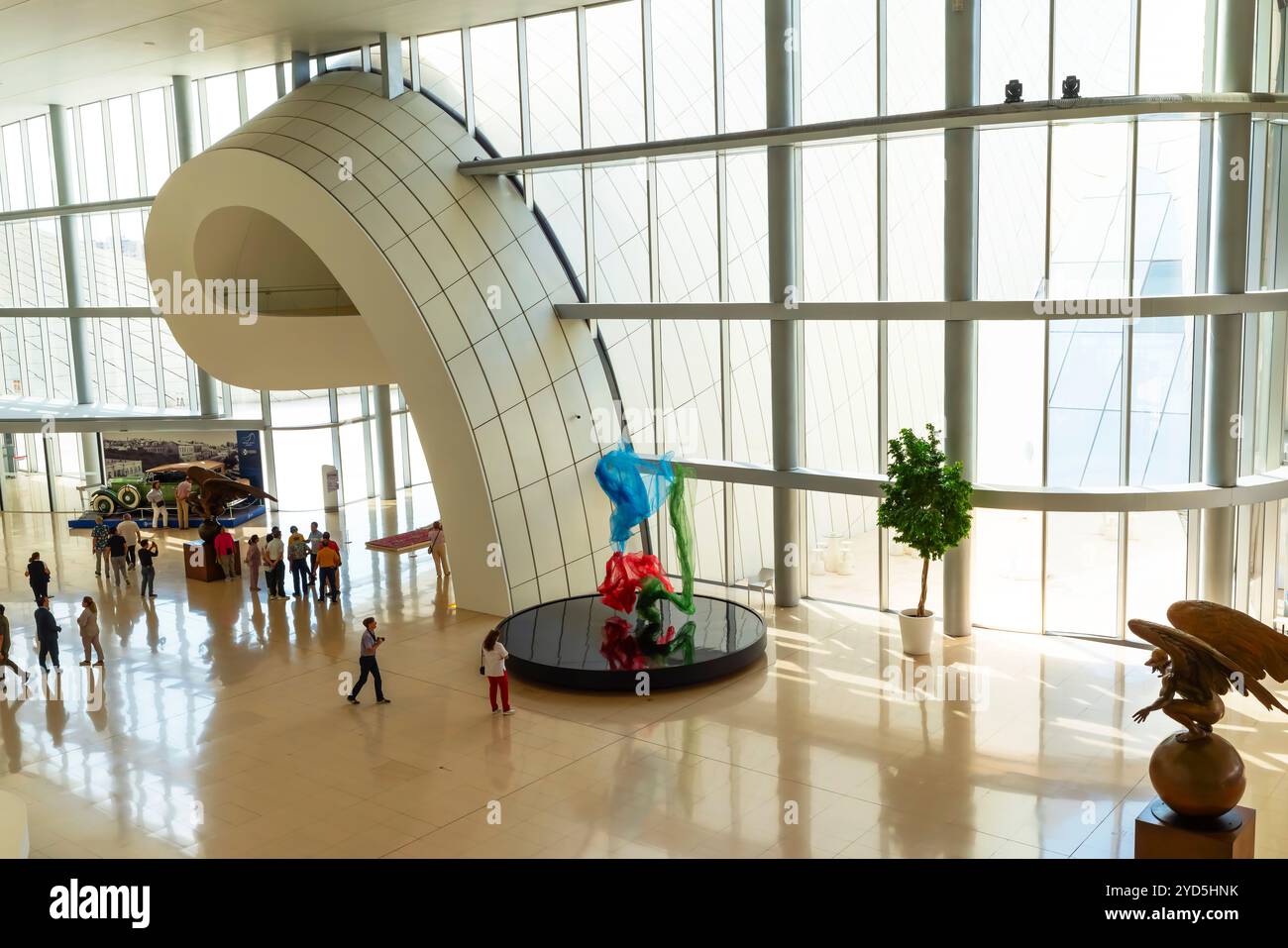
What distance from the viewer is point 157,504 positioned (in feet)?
98.1

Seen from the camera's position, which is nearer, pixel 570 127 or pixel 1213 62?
pixel 1213 62

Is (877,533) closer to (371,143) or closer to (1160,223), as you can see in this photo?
(1160,223)

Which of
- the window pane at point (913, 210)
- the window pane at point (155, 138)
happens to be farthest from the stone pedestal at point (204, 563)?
the window pane at point (913, 210)

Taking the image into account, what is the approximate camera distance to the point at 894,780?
13.7 meters

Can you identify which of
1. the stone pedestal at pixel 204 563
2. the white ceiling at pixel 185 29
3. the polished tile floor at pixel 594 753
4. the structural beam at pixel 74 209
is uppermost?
the white ceiling at pixel 185 29

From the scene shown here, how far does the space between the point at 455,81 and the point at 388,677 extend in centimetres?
1247

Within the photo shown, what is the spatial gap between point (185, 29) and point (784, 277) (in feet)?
42.0

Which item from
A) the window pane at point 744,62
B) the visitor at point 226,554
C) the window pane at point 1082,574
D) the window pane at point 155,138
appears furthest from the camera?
the window pane at point 155,138

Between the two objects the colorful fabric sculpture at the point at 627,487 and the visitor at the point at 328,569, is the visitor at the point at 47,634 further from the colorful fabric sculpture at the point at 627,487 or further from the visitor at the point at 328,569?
the colorful fabric sculpture at the point at 627,487

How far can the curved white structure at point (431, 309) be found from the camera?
20.7 meters

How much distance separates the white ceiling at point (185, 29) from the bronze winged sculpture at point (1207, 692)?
16.1 m

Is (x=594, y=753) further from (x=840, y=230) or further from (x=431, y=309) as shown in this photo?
(x=840, y=230)

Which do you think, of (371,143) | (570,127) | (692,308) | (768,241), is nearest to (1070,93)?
(768,241)

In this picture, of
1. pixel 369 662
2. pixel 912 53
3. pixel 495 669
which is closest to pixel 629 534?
pixel 495 669
